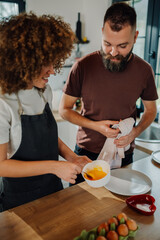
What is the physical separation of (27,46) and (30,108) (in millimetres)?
338

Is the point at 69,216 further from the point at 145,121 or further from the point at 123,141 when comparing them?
the point at 145,121

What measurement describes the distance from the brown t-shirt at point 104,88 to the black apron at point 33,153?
1.29 ft

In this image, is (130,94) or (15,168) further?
(130,94)

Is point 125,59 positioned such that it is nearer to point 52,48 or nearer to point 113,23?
point 113,23

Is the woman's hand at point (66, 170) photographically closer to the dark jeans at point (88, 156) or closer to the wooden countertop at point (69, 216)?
the wooden countertop at point (69, 216)

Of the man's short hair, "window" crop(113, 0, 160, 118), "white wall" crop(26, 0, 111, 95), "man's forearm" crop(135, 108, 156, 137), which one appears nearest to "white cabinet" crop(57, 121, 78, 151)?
"white wall" crop(26, 0, 111, 95)

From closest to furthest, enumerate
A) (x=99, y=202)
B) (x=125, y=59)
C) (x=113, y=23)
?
(x=99, y=202) → (x=113, y=23) → (x=125, y=59)

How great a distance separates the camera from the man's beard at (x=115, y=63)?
4.70 ft

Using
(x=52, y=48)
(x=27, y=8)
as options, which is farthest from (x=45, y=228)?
(x=27, y=8)

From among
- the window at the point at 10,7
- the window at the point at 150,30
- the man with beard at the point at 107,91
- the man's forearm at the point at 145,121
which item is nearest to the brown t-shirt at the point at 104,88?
the man with beard at the point at 107,91

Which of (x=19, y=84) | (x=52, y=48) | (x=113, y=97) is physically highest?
(x=52, y=48)

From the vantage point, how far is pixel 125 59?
4.77ft

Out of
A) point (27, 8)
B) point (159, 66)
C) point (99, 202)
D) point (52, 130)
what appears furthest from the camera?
point (27, 8)

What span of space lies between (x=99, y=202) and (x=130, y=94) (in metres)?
0.76
